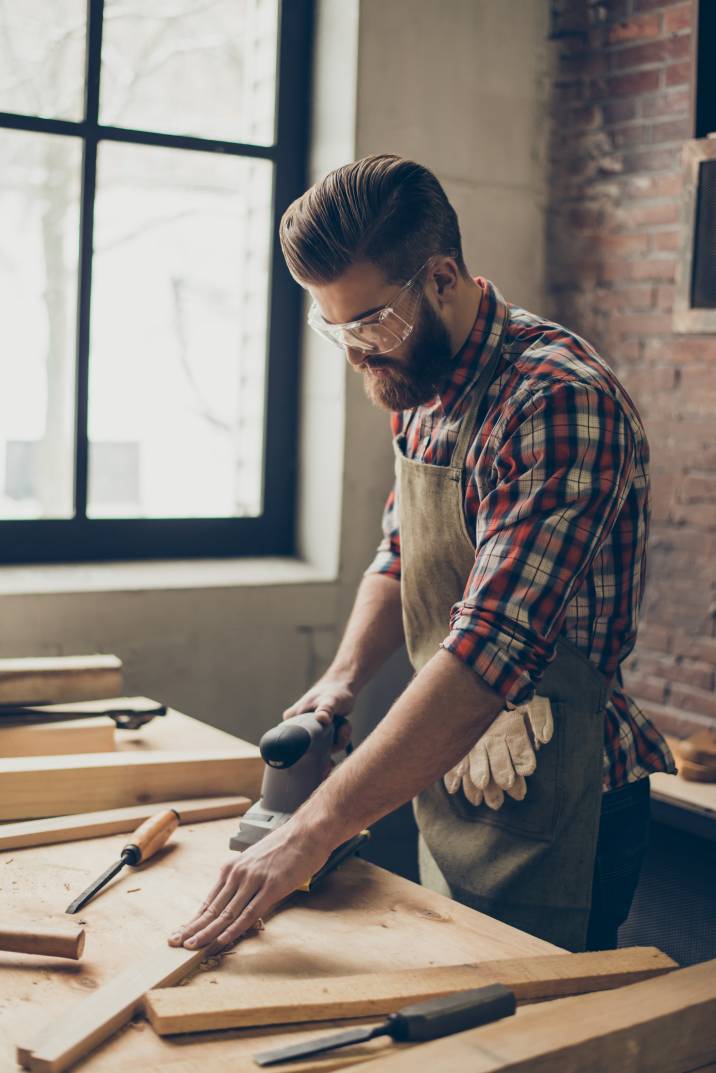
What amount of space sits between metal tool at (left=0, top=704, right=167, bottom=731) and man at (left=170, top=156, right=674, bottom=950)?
390mm

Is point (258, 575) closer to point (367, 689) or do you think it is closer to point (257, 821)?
point (367, 689)

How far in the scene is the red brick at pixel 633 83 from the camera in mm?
3234

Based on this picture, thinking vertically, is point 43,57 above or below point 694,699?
above

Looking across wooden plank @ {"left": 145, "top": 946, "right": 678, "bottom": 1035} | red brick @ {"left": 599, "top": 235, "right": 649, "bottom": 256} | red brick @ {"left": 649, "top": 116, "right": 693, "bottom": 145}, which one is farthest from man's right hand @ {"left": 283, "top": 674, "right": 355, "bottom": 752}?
red brick @ {"left": 649, "top": 116, "right": 693, "bottom": 145}

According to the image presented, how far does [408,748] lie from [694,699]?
187 centimetres

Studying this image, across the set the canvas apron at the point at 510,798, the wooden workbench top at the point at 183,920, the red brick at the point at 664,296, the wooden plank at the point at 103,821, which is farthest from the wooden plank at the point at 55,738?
the red brick at the point at 664,296

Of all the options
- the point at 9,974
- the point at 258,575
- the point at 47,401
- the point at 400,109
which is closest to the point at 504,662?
the point at 9,974

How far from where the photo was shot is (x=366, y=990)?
4.25ft

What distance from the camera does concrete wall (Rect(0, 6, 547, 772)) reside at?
2.95m

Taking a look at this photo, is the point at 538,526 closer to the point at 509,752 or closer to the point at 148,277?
the point at 509,752

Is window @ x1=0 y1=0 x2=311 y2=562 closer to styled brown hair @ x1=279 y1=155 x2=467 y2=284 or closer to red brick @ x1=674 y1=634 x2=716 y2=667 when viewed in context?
red brick @ x1=674 y1=634 x2=716 y2=667

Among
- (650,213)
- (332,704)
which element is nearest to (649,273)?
(650,213)

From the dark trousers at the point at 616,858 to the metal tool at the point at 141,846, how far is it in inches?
26.4

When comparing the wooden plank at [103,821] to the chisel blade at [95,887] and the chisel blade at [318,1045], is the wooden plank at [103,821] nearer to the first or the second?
the chisel blade at [95,887]
